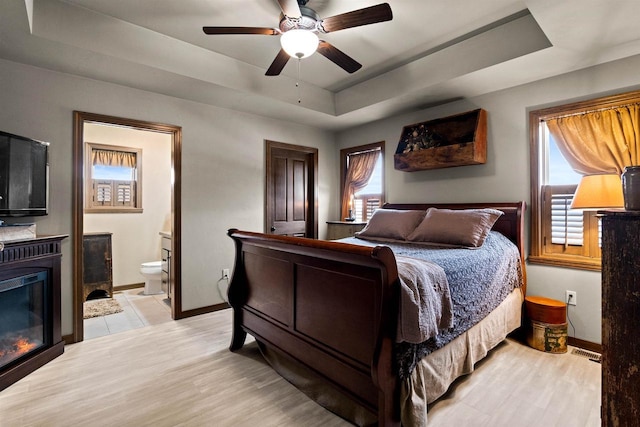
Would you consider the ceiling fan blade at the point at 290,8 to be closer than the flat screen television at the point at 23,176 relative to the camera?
Yes

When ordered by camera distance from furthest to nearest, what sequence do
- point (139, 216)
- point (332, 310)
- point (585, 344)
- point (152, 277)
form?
1. point (139, 216)
2. point (152, 277)
3. point (585, 344)
4. point (332, 310)

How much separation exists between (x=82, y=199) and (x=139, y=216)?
194 centimetres

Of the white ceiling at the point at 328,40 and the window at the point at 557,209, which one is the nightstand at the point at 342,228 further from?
the window at the point at 557,209

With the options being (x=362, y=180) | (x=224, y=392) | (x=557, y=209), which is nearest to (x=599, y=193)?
(x=557, y=209)

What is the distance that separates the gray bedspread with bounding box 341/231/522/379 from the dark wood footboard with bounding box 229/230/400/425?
17cm

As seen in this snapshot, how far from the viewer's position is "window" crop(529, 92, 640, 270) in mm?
2662

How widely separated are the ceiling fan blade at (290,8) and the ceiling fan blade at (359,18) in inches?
7.2

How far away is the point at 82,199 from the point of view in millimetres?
2879

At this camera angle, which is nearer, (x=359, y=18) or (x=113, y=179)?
(x=359, y=18)

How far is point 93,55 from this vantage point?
2.48m

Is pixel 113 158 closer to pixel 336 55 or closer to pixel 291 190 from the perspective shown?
pixel 291 190

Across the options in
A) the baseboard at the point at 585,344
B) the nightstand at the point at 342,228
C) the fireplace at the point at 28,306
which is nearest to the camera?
the fireplace at the point at 28,306

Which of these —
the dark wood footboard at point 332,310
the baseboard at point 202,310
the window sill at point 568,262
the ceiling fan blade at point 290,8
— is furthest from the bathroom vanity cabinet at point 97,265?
the window sill at point 568,262

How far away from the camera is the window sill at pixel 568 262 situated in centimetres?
261
